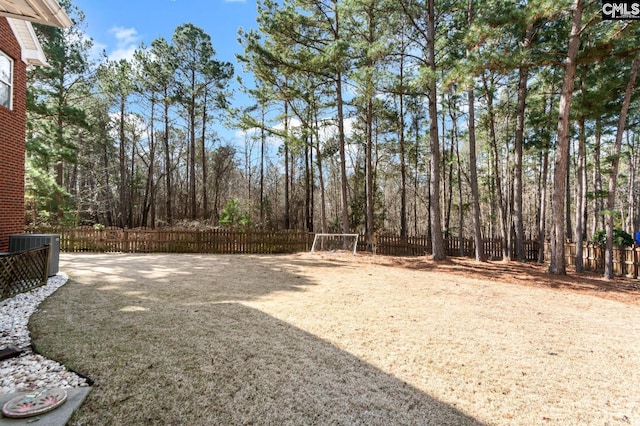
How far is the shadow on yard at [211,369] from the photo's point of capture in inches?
86.0

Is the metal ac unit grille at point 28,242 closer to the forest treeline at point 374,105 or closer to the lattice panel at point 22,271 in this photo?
the lattice panel at point 22,271

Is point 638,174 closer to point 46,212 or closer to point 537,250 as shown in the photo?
point 537,250

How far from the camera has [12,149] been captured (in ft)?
22.8

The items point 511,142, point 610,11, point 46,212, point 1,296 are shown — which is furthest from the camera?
point 511,142

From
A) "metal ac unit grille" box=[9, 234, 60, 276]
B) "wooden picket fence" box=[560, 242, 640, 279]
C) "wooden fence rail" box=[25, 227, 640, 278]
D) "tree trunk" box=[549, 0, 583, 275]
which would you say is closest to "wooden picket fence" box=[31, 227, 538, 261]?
"wooden fence rail" box=[25, 227, 640, 278]

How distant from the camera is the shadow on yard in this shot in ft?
7.17

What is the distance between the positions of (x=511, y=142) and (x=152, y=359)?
21.8 meters

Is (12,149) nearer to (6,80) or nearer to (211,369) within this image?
(6,80)

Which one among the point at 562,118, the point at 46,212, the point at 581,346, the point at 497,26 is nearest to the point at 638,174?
the point at 562,118

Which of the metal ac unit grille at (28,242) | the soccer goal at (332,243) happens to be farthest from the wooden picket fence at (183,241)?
the metal ac unit grille at (28,242)

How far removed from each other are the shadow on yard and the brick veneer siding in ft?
11.6

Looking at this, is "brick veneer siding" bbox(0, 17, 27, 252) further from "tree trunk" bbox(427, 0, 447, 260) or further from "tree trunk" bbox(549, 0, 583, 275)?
"tree trunk" bbox(549, 0, 583, 275)

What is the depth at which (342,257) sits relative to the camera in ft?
37.9

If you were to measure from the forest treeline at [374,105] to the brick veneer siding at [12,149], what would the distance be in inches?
181
